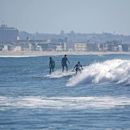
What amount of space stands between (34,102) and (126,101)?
11.9 ft

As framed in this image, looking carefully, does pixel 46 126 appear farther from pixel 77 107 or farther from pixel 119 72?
pixel 119 72

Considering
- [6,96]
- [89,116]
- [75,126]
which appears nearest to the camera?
[75,126]

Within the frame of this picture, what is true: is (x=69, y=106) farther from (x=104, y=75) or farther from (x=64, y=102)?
(x=104, y=75)

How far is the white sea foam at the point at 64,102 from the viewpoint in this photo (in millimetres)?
27844

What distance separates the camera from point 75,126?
74.5 ft

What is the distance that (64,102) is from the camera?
29.5m

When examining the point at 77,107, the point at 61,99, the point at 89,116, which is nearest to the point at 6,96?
the point at 61,99

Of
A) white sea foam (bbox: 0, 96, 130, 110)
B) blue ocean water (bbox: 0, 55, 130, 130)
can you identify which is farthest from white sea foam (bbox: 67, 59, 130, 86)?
white sea foam (bbox: 0, 96, 130, 110)

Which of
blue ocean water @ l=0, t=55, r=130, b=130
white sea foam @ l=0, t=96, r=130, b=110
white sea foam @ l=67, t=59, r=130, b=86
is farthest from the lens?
white sea foam @ l=67, t=59, r=130, b=86

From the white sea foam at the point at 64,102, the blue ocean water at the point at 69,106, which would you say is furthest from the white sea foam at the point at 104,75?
the white sea foam at the point at 64,102

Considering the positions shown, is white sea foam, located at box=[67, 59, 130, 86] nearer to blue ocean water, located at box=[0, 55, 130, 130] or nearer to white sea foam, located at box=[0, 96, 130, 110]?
blue ocean water, located at box=[0, 55, 130, 130]

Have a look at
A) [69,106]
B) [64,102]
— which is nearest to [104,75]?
[64,102]

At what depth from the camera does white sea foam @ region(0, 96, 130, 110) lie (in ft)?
91.4

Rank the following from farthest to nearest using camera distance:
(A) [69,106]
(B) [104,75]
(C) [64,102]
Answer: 1. (B) [104,75]
2. (C) [64,102]
3. (A) [69,106]
